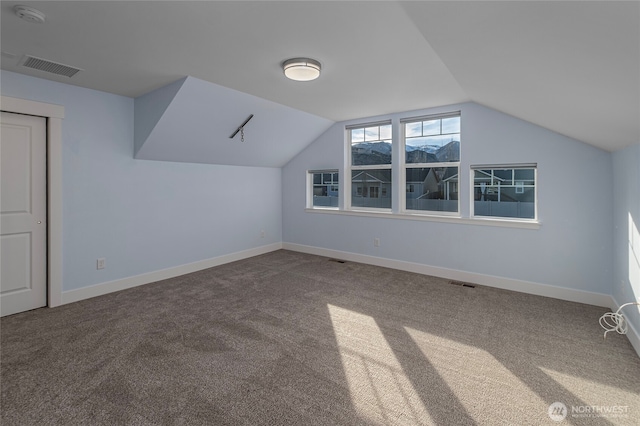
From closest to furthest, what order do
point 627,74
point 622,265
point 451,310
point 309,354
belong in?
point 627,74
point 309,354
point 622,265
point 451,310

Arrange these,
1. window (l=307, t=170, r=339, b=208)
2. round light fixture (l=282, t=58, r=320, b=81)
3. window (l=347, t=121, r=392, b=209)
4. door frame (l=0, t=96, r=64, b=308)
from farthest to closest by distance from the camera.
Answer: window (l=307, t=170, r=339, b=208) → window (l=347, t=121, r=392, b=209) → door frame (l=0, t=96, r=64, b=308) → round light fixture (l=282, t=58, r=320, b=81)

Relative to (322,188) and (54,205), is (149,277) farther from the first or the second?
(322,188)

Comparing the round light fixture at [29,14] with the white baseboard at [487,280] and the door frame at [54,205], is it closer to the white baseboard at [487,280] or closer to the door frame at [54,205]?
the door frame at [54,205]

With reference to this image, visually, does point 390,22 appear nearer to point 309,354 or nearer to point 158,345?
point 309,354

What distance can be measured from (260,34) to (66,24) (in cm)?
130

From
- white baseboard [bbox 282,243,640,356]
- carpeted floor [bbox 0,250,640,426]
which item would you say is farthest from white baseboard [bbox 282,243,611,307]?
carpeted floor [bbox 0,250,640,426]

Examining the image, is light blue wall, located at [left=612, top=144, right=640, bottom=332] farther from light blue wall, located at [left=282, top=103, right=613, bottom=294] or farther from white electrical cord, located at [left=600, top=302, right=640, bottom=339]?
light blue wall, located at [left=282, top=103, right=613, bottom=294]

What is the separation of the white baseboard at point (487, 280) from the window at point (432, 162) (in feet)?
2.84

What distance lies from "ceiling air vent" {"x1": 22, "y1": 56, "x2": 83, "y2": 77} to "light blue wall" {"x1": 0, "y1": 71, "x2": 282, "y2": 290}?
36 centimetres

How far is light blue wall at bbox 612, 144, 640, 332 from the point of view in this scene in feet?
8.29

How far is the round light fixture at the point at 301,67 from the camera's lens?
2656 mm

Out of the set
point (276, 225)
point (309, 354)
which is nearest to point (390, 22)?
point (309, 354)

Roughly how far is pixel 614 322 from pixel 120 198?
17.9ft

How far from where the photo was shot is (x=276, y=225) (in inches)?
243
